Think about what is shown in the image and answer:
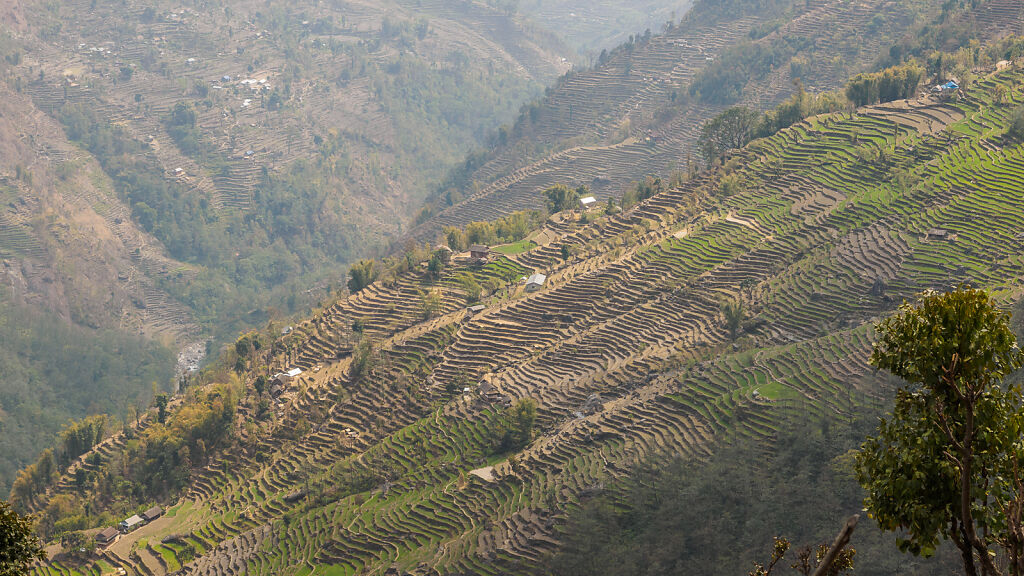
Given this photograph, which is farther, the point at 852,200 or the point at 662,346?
the point at 852,200

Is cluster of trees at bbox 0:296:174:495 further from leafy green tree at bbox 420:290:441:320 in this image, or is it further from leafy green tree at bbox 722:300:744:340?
leafy green tree at bbox 722:300:744:340

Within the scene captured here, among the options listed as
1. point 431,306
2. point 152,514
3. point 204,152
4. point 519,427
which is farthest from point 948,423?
point 204,152

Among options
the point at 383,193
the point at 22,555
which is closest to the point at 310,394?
the point at 22,555

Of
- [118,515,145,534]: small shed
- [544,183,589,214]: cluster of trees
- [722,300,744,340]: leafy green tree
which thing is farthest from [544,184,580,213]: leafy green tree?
[118,515,145,534]: small shed

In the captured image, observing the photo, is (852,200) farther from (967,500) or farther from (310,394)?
(967,500)

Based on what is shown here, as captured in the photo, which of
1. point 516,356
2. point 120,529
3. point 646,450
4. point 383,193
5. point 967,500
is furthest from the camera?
point 383,193

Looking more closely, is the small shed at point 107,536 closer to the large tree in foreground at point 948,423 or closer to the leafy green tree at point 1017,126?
the large tree in foreground at point 948,423

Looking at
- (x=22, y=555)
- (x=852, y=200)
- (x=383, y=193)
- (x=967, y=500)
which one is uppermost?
(x=967, y=500)
